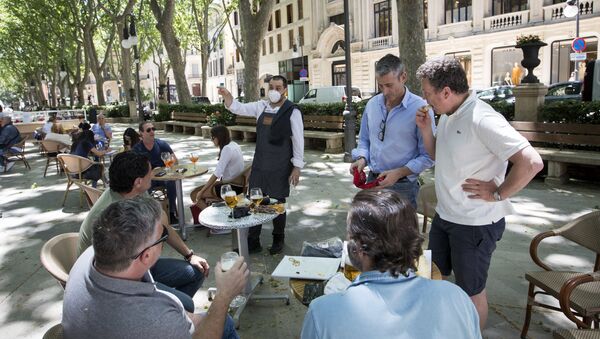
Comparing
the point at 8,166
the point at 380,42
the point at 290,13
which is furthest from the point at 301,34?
the point at 8,166

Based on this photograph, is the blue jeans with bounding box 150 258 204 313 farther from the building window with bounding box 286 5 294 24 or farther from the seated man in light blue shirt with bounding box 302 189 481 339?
the building window with bounding box 286 5 294 24

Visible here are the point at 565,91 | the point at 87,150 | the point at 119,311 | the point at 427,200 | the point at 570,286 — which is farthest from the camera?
the point at 565,91

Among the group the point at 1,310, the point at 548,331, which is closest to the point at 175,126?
the point at 1,310

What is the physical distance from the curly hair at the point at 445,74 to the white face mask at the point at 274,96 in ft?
7.37

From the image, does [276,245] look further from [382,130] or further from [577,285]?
[577,285]

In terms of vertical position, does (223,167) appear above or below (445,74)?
below

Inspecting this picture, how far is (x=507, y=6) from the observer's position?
84.8 feet

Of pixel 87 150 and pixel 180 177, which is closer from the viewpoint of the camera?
pixel 180 177

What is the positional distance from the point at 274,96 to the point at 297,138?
0.48 m

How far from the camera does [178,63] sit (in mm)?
19812

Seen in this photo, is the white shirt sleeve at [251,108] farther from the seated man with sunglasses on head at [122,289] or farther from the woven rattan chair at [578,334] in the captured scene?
the woven rattan chair at [578,334]

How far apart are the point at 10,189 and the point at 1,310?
621 centimetres

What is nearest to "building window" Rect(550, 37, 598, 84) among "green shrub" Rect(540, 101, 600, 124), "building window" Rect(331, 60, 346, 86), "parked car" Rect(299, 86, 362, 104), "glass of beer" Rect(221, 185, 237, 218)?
"parked car" Rect(299, 86, 362, 104)

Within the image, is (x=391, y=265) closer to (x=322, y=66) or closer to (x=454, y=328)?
(x=454, y=328)
